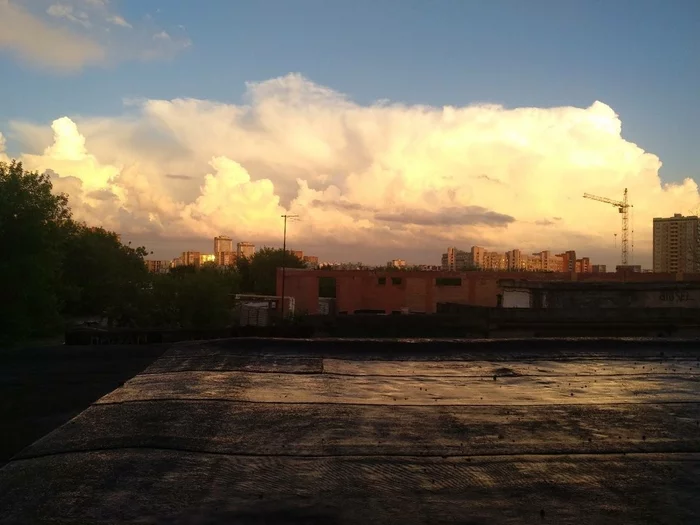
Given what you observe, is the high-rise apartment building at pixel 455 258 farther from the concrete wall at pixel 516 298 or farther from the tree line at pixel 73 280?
the concrete wall at pixel 516 298

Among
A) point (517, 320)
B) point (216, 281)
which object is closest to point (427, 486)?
point (517, 320)

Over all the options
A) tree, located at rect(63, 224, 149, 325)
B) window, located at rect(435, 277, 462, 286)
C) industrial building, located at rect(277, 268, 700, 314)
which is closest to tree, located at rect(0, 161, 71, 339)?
tree, located at rect(63, 224, 149, 325)

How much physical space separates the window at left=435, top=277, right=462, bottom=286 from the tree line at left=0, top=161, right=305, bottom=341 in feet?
52.5

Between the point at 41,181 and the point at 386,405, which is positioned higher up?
the point at 41,181

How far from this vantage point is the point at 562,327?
21984 millimetres

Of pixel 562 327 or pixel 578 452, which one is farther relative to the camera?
pixel 562 327

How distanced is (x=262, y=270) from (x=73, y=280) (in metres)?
28.2

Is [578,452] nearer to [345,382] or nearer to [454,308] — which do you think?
[345,382]

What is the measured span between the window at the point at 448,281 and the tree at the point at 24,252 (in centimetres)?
2779

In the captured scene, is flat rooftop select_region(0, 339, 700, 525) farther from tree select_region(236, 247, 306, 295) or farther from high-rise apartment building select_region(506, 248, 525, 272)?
high-rise apartment building select_region(506, 248, 525, 272)

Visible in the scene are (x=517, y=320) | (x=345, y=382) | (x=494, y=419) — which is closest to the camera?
(x=494, y=419)

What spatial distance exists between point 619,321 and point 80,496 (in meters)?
21.8

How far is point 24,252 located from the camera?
24906mm

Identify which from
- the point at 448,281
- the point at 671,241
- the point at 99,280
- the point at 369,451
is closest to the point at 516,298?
the point at 448,281
